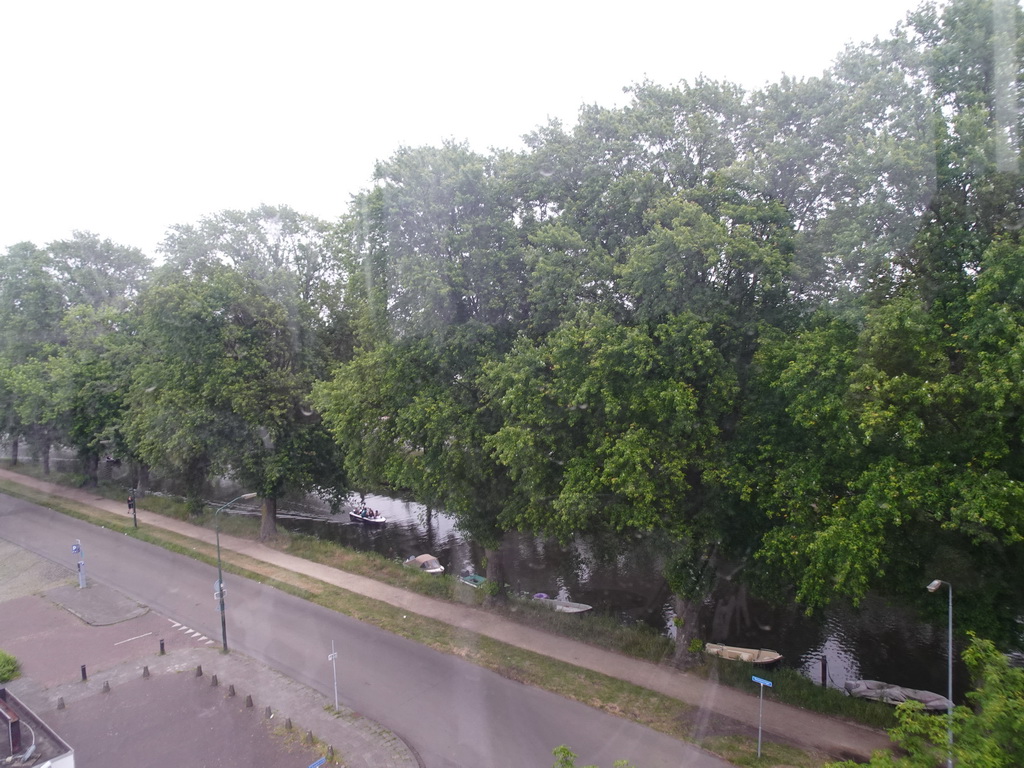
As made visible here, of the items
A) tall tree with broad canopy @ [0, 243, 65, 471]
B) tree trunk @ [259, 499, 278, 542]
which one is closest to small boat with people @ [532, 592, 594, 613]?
tree trunk @ [259, 499, 278, 542]

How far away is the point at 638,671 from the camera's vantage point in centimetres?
1507

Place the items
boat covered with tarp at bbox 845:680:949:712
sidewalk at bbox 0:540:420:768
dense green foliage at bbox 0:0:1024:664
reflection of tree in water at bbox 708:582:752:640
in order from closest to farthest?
dense green foliage at bbox 0:0:1024:664 < sidewalk at bbox 0:540:420:768 < boat covered with tarp at bbox 845:680:949:712 < reflection of tree in water at bbox 708:582:752:640

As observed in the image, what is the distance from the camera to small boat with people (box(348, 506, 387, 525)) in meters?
32.2

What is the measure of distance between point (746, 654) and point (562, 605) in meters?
5.84

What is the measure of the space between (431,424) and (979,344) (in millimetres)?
11344

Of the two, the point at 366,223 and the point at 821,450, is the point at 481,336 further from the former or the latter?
the point at 821,450

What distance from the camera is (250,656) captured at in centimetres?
1633

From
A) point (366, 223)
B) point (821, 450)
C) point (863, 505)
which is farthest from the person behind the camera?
point (366, 223)

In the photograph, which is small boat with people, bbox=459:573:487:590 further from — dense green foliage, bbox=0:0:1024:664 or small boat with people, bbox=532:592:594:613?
small boat with people, bbox=532:592:594:613

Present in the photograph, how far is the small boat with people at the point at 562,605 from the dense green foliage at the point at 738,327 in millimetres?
1887

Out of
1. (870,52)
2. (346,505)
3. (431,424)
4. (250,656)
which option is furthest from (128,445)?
(870,52)

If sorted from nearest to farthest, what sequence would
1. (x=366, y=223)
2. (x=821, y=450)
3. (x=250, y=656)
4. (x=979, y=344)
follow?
(x=979, y=344), (x=821, y=450), (x=250, y=656), (x=366, y=223)

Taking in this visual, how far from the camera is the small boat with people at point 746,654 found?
16.1 m

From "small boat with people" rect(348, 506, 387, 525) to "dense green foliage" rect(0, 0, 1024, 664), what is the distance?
38.8 ft
